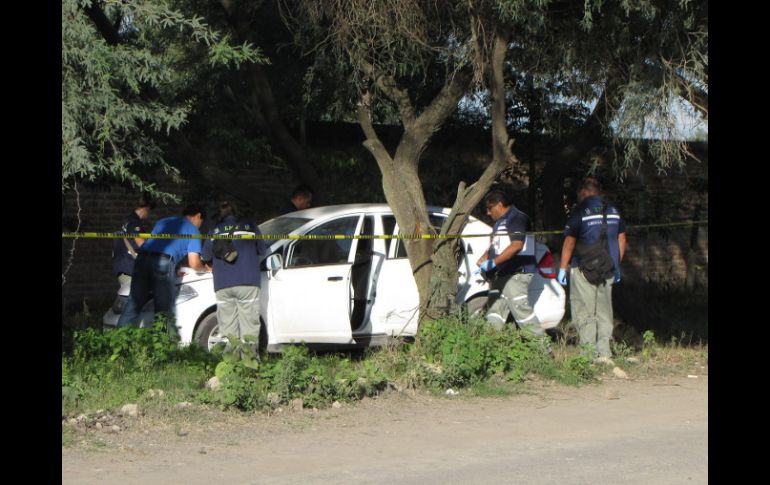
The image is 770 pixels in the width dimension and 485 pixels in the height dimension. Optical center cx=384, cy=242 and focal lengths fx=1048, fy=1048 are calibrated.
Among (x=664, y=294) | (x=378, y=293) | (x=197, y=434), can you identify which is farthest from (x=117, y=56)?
(x=664, y=294)

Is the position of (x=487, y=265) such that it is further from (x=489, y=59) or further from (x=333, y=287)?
(x=489, y=59)

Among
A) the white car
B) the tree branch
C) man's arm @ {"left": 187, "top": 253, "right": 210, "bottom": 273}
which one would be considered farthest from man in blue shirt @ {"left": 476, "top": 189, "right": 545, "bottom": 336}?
man's arm @ {"left": 187, "top": 253, "right": 210, "bottom": 273}

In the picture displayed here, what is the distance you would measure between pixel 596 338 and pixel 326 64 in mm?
4215

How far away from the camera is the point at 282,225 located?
1148 centimetres

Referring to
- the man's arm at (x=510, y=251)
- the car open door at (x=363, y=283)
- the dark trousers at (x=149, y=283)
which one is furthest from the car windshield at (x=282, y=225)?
the man's arm at (x=510, y=251)

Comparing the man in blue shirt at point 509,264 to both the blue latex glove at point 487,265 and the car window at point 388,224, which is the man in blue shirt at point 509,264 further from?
the car window at point 388,224

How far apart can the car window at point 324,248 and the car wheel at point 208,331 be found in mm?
1020

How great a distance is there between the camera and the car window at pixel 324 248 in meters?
11.0

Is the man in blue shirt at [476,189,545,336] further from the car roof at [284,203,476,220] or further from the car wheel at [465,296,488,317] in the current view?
the car roof at [284,203,476,220]

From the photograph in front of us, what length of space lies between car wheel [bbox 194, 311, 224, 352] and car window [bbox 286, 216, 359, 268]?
1.02 metres

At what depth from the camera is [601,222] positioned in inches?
430

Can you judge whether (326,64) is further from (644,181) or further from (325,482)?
(644,181)

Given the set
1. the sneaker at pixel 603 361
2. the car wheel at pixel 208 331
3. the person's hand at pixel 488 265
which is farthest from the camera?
the person's hand at pixel 488 265

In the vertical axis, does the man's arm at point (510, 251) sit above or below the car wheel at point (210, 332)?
above
